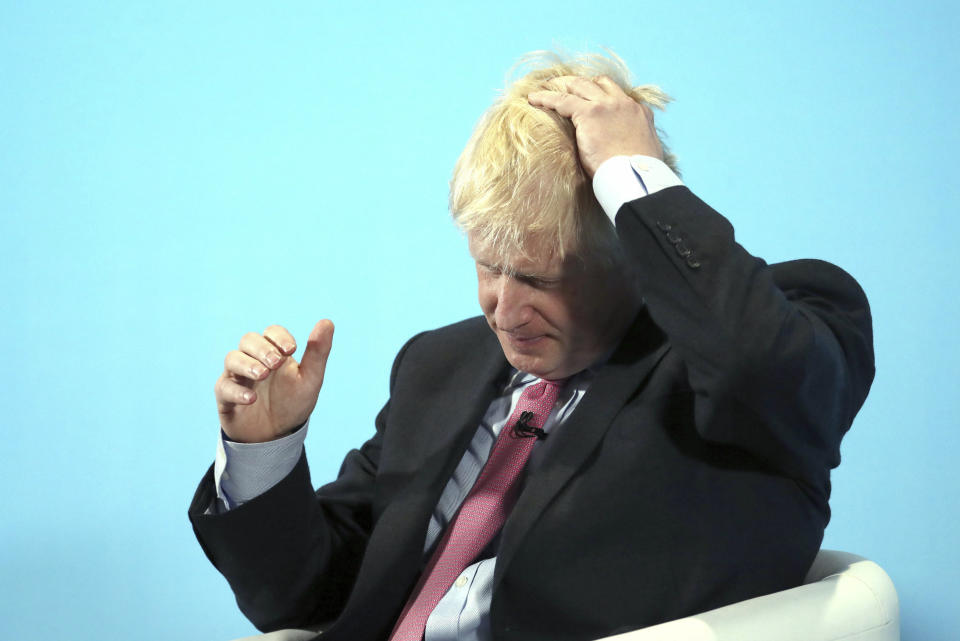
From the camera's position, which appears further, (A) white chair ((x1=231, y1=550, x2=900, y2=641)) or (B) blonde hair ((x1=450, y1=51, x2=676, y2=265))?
(B) blonde hair ((x1=450, y1=51, x2=676, y2=265))

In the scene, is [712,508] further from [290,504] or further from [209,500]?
[209,500]

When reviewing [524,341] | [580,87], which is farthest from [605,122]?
[524,341]

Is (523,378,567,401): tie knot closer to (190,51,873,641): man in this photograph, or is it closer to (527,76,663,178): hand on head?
(190,51,873,641): man

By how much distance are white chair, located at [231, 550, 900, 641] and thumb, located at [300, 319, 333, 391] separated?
489mm

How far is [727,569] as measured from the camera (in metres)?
1.10

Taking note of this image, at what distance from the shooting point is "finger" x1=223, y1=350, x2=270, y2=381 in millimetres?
1111

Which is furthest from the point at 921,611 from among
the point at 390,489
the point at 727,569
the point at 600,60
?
the point at 600,60

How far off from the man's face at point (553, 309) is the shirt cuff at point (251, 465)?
0.30 metres

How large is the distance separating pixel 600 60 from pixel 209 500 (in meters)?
0.77

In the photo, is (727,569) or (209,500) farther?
(209,500)

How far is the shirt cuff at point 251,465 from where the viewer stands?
121 centimetres

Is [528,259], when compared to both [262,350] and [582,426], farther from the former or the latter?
[262,350]

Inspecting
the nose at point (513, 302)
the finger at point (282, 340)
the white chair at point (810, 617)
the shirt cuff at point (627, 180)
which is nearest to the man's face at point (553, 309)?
the nose at point (513, 302)

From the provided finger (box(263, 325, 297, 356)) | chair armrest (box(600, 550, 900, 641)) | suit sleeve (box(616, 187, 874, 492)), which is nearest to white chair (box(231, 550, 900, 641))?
chair armrest (box(600, 550, 900, 641))
